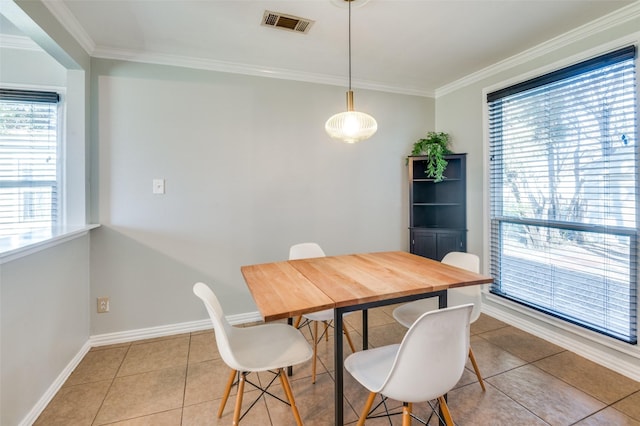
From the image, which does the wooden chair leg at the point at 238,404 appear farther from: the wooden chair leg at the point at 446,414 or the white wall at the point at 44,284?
the white wall at the point at 44,284

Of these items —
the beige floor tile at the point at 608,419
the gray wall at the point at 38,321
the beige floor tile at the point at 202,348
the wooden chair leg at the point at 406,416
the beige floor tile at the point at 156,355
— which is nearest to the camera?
the wooden chair leg at the point at 406,416

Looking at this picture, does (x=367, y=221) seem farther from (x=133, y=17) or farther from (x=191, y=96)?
(x=133, y=17)

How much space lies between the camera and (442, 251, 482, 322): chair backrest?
1896 millimetres

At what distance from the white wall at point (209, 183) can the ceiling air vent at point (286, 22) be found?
0.74 metres

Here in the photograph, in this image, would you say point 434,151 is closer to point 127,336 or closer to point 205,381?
point 205,381

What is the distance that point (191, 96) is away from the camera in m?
2.62

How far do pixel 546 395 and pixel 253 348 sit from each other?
1806 millimetres

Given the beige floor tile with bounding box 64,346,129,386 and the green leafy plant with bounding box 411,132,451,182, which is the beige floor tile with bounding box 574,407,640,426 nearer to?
the green leafy plant with bounding box 411,132,451,182

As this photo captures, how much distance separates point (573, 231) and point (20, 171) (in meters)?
4.37

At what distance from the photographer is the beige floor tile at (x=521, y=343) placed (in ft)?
7.39

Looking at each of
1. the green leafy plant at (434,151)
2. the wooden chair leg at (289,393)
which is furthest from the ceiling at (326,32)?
the wooden chair leg at (289,393)

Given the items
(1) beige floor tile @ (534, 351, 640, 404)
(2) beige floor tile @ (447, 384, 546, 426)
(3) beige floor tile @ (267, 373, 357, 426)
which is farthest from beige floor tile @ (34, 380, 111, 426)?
(1) beige floor tile @ (534, 351, 640, 404)

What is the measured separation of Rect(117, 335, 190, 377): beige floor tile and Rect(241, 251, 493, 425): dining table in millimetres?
1090

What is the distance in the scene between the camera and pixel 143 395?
1812mm
